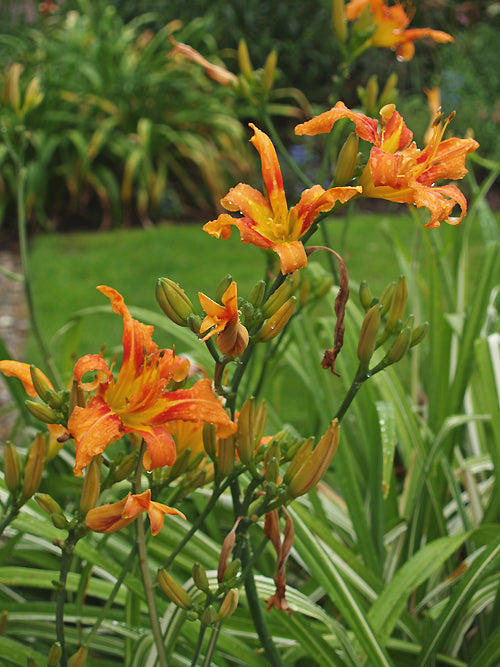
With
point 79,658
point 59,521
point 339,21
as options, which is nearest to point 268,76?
point 339,21

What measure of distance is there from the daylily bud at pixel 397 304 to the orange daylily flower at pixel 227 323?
283mm

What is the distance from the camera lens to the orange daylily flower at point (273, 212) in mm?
723

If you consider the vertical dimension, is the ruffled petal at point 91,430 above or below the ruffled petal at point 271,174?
below

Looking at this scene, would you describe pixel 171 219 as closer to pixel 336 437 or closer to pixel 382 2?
pixel 382 2

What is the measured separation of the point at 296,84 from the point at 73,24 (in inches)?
81.3

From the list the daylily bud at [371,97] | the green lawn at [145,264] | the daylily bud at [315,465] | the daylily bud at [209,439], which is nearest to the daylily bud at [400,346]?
the daylily bud at [315,465]

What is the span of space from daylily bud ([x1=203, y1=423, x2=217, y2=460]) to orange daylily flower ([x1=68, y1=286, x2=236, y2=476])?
0.05m

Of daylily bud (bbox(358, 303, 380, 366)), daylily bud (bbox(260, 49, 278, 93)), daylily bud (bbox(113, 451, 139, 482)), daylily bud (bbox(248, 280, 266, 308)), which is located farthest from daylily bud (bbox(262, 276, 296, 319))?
daylily bud (bbox(260, 49, 278, 93))

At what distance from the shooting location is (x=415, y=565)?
1.24 metres

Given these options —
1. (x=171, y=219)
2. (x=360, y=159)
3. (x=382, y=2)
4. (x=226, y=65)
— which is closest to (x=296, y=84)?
(x=226, y=65)

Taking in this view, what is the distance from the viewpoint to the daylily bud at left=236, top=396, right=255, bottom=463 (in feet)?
2.63

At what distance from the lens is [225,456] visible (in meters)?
0.82

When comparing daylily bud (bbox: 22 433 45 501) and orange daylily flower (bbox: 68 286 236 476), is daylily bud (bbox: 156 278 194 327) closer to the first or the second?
orange daylily flower (bbox: 68 286 236 476)

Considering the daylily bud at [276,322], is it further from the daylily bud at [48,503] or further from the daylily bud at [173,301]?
the daylily bud at [48,503]
